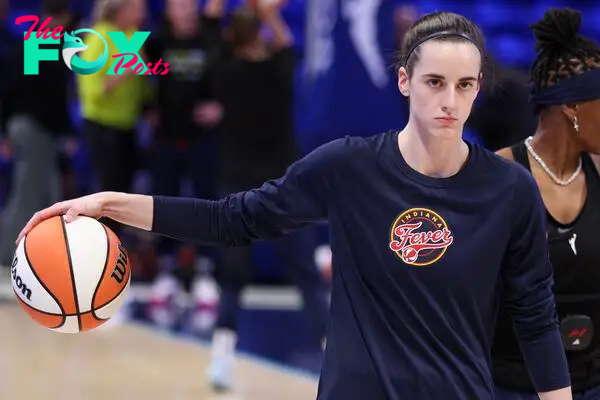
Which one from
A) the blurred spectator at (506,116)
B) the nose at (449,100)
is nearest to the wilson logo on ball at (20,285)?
the nose at (449,100)

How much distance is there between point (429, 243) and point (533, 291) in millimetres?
304

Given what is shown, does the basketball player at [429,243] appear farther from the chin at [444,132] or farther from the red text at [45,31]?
the red text at [45,31]

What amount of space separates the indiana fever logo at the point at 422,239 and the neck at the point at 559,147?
79 cm

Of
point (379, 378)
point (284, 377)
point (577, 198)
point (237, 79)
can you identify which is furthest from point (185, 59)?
point (379, 378)

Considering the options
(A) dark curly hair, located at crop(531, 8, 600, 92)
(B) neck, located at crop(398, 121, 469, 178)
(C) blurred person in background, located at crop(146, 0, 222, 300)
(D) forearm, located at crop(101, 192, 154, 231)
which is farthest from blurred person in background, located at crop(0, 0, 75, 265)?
(B) neck, located at crop(398, 121, 469, 178)

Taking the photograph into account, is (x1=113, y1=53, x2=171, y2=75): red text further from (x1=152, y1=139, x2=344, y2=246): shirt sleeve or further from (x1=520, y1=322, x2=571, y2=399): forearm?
(x1=520, y1=322, x2=571, y2=399): forearm

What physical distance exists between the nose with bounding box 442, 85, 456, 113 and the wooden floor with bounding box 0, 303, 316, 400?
3537 millimetres

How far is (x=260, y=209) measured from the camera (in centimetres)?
300

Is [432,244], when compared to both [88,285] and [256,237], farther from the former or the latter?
[88,285]

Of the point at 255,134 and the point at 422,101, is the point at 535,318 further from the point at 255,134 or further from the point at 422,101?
the point at 255,134

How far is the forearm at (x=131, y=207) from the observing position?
9.87ft

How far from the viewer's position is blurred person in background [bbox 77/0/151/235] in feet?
27.0

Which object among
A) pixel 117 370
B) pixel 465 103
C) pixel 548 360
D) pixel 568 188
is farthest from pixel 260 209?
pixel 117 370

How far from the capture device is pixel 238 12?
670cm
